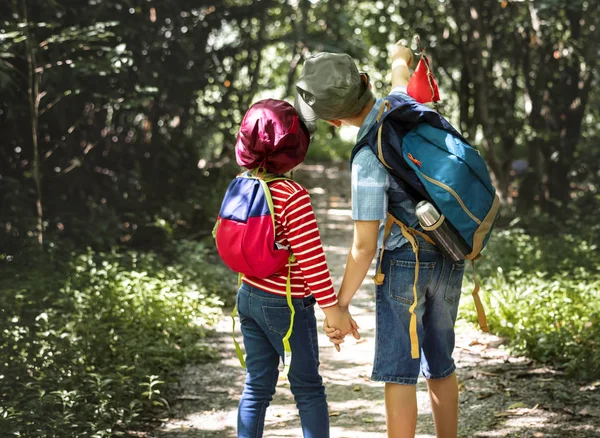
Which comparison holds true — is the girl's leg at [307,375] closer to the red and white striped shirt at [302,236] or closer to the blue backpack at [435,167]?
the red and white striped shirt at [302,236]

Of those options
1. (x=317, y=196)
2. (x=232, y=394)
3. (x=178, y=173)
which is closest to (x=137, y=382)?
(x=232, y=394)

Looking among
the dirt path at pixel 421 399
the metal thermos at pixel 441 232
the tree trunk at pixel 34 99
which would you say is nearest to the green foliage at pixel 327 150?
the tree trunk at pixel 34 99

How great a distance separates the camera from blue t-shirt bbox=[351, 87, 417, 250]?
117 inches

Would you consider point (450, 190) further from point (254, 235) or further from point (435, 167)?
point (254, 235)

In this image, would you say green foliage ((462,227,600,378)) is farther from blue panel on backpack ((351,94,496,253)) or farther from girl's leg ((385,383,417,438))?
blue panel on backpack ((351,94,496,253))

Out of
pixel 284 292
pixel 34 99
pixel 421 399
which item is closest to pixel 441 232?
pixel 284 292

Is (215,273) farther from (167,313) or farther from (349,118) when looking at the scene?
(349,118)

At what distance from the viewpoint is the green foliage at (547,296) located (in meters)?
4.97

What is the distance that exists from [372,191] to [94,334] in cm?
297

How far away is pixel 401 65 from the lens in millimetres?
3555

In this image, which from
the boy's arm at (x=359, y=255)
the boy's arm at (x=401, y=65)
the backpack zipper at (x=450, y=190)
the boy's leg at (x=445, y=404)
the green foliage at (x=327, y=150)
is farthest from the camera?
the green foliage at (x=327, y=150)

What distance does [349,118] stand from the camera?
3.11 meters

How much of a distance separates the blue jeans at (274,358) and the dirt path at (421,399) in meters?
1.06

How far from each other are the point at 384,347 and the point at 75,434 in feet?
5.65
